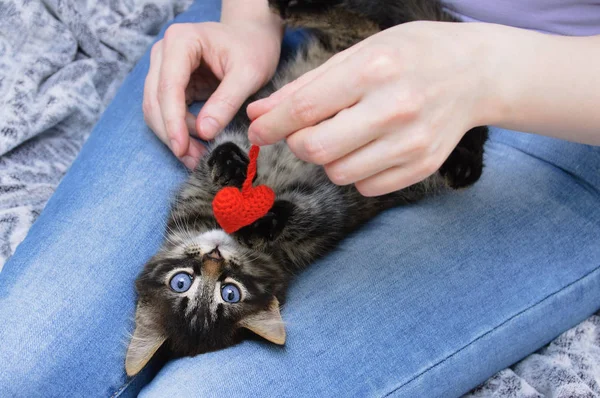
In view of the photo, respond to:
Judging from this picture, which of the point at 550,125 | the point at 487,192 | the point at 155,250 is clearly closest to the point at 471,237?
the point at 487,192

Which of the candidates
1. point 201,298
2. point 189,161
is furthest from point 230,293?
point 189,161

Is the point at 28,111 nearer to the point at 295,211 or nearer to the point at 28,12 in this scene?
the point at 28,12

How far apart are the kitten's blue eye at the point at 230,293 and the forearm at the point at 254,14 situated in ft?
2.59

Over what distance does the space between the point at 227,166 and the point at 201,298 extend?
13.2 inches

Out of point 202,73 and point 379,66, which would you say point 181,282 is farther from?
point 379,66

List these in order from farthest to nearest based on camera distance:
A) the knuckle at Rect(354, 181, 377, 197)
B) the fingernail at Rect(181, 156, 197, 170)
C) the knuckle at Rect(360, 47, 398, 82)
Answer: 1. the fingernail at Rect(181, 156, 197, 170)
2. the knuckle at Rect(354, 181, 377, 197)
3. the knuckle at Rect(360, 47, 398, 82)

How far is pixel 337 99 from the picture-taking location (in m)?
0.90

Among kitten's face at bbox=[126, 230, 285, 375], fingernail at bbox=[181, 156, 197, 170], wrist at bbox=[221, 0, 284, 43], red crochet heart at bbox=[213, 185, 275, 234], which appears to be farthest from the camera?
wrist at bbox=[221, 0, 284, 43]

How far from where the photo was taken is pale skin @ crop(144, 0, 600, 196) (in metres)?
0.89

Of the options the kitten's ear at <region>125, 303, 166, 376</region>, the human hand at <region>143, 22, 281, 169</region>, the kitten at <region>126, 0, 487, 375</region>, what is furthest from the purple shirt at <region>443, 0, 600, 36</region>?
the kitten's ear at <region>125, 303, 166, 376</region>

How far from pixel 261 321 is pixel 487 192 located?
27.9 inches

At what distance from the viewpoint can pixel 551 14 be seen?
55.9 inches

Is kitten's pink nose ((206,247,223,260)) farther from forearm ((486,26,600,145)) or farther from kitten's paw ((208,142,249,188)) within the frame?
forearm ((486,26,600,145))

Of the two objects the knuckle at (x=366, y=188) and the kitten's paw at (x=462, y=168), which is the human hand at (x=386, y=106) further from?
the kitten's paw at (x=462, y=168)
